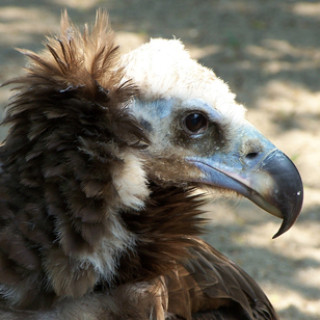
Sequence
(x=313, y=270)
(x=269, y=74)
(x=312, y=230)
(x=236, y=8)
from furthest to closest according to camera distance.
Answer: (x=236, y=8)
(x=269, y=74)
(x=312, y=230)
(x=313, y=270)

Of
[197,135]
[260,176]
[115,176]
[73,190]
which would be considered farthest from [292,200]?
[73,190]

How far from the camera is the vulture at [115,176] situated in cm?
199

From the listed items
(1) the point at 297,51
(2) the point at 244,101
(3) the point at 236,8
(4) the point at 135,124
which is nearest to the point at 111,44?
(4) the point at 135,124

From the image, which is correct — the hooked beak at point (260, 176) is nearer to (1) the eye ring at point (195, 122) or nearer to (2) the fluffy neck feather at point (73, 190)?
(1) the eye ring at point (195, 122)

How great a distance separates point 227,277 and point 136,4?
5.15 m

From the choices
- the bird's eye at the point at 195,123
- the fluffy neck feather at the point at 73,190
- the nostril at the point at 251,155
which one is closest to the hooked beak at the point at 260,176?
the nostril at the point at 251,155

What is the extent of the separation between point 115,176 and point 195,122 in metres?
0.39

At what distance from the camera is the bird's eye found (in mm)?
2221

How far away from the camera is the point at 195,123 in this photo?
2.22 m

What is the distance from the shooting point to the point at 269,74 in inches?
243

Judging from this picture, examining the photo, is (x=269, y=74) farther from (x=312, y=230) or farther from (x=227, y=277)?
(x=227, y=277)

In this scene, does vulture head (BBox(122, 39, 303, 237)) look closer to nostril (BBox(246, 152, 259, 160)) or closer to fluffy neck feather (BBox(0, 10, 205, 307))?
nostril (BBox(246, 152, 259, 160))

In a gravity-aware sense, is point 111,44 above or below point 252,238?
above

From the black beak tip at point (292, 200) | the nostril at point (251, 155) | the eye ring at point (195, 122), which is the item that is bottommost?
the black beak tip at point (292, 200)
